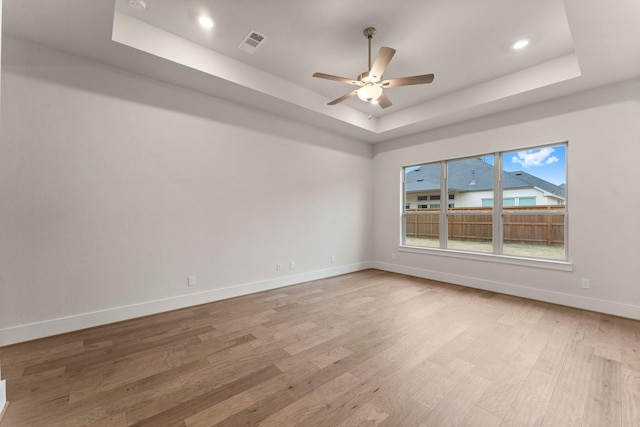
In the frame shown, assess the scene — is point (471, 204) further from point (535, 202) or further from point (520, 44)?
point (520, 44)

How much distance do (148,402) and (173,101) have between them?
10.7 ft

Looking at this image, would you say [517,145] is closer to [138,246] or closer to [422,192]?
[422,192]

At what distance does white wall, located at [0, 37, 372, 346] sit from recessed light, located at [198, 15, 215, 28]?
1.04 meters

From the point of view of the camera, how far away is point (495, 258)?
14.1ft

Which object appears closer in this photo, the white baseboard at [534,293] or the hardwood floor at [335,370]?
the hardwood floor at [335,370]

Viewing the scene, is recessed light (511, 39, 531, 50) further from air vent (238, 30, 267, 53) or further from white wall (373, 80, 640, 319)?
air vent (238, 30, 267, 53)

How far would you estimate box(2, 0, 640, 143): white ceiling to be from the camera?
7.95 feet

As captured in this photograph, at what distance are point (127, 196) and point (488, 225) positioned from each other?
539 cm

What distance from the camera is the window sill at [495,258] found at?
12.1ft

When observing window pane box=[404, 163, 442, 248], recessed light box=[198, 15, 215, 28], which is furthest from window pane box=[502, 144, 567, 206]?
recessed light box=[198, 15, 215, 28]

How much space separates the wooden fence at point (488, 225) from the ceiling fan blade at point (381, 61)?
127 inches

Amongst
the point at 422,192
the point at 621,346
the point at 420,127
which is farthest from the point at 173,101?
the point at 621,346

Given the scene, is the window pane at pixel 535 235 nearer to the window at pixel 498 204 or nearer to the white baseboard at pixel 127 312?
the window at pixel 498 204

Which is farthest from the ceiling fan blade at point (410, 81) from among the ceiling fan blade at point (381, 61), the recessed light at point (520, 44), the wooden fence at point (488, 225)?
the wooden fence at point (488, 225)
